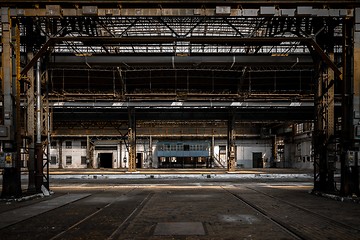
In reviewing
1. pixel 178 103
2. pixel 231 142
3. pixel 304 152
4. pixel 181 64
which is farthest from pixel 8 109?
pixel 304 152

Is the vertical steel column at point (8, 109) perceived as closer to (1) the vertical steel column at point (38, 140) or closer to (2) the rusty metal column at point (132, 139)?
(1) the vertical steel column at point (38, 140)

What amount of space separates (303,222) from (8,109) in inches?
433

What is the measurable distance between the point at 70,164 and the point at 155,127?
12.2m

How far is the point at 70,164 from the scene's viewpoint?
164 ft

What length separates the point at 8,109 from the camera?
14.2 m

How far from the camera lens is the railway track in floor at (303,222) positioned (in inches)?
316

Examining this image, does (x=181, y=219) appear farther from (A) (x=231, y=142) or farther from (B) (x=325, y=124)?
(A) (x=231, y=142)

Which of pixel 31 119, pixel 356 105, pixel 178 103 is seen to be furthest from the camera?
pixel 178 103

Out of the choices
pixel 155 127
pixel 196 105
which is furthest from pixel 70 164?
pixel 196 105

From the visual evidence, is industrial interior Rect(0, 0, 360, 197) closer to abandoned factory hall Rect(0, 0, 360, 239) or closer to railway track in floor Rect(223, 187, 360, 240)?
abandoned factory hall Rect(0, 0, 360, 239)

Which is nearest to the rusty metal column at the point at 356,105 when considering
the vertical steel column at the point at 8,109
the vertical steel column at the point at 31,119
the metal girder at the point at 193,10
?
the metal girder at the point at 193,10

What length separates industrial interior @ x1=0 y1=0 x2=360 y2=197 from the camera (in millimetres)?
13906

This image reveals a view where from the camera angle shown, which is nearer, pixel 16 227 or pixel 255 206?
pixel 16 227

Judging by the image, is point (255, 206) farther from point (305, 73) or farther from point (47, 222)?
point (305, 73)
